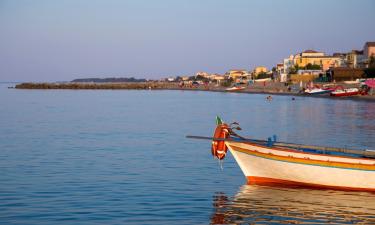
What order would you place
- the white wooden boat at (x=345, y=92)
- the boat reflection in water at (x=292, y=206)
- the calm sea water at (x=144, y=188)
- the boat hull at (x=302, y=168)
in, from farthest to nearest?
the white wooden boat at (x=345, y=92), the boat hull at (x=302, y=168), the calm sea water at (x=144, y=188), the boat reflection in water at (x=292, y=206)

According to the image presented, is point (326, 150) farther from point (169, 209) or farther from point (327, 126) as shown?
point (327, 126)

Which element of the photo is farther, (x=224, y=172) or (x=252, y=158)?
(x=224, y=172)

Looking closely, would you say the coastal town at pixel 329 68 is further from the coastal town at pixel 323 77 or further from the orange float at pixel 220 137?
the orange float at pixel 220 137

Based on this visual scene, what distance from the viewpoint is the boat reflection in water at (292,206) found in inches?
558

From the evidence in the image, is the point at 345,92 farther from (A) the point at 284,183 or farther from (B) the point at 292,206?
(B) the point at 292,206

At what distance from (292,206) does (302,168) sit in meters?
1.92

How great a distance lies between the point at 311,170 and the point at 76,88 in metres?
166

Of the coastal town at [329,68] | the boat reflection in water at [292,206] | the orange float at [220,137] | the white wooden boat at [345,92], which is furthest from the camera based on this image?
the coastal town at [329,68]

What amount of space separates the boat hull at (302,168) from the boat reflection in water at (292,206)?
27 centimetres

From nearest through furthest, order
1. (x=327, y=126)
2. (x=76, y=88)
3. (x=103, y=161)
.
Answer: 1. (x=103, y=161)
2. (x=327, y=126)
3. (x=76, y=88)

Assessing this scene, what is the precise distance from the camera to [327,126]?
40188 millimetres

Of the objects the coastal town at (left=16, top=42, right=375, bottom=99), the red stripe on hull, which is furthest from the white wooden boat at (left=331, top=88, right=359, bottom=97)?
the red stripe on hull

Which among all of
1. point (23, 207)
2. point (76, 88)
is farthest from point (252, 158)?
point (76, 88)

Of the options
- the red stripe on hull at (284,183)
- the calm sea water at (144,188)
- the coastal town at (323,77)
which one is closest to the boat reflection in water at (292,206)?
the calm sea water at (144,188)
